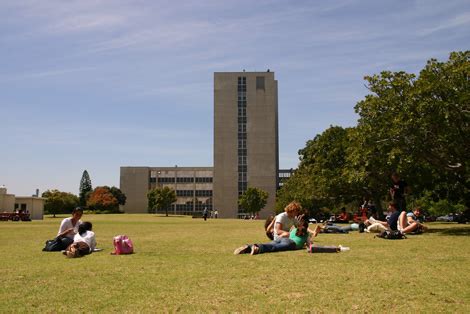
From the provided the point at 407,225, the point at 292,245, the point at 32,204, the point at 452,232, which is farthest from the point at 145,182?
the point at 292,245

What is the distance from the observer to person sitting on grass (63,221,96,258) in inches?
487

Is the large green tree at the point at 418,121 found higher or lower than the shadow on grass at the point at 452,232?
higher

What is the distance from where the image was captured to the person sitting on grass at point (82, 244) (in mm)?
12367

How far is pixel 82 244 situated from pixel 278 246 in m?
5.28

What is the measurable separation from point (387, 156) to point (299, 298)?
65.6 ft

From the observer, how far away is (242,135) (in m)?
128

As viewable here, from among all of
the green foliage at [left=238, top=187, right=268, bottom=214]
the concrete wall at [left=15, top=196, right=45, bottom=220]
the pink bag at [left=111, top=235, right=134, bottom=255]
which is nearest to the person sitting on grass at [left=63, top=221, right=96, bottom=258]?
the pink bag at [left=111, top=235, right=134, bottom=255]

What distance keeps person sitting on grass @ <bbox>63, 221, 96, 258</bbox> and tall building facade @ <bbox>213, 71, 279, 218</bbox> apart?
113 metres

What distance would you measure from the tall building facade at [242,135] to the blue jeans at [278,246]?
114 metres

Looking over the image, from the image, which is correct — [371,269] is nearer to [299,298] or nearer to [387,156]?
[299,298]

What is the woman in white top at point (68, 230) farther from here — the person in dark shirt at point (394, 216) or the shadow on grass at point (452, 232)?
the shadow on grass at point (452, 232)

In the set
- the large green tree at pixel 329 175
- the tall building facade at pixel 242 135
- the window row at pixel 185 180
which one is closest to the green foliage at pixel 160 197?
the tall building facade at pixel 242 135

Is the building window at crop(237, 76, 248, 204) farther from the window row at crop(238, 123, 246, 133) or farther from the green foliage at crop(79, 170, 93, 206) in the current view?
the green foliage at crop(79, 170, 93, 206)

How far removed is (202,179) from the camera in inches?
5827
